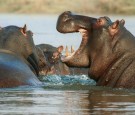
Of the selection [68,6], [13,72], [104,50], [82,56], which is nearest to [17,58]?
[13,72]

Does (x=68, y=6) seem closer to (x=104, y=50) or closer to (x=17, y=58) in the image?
(x=17, y=58)

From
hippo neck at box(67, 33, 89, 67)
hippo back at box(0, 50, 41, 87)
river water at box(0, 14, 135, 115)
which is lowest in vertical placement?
river water at box(0, 14, 135, 115)

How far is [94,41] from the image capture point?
487 inches

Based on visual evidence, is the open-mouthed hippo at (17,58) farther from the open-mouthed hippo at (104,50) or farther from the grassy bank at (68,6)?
the grassy bank at (68,6)

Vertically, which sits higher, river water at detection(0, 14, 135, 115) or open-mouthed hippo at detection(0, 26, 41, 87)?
open-mouthed hippo at detection(0, 26, 41, 87)

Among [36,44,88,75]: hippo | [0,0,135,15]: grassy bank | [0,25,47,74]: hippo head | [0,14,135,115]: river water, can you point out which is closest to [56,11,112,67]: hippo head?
[0,14,135,115]: river water

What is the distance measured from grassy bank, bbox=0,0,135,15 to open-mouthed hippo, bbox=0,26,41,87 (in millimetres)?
37639

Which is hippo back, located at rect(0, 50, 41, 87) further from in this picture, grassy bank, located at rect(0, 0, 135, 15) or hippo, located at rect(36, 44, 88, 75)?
grassy bank, located at rect(0, 0, 135, 15)

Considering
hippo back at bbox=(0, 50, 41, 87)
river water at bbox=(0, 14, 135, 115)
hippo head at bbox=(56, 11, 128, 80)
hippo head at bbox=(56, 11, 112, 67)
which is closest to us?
river water at bbox=(0, 14, 135, 115)

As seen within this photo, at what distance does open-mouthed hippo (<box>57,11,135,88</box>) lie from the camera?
1218 centimetres

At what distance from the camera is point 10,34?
13.9 m

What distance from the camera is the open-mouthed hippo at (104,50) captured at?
12.2 m

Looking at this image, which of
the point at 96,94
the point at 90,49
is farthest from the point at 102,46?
the point at 96,94

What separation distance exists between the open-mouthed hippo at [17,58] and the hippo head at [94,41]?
702mm
